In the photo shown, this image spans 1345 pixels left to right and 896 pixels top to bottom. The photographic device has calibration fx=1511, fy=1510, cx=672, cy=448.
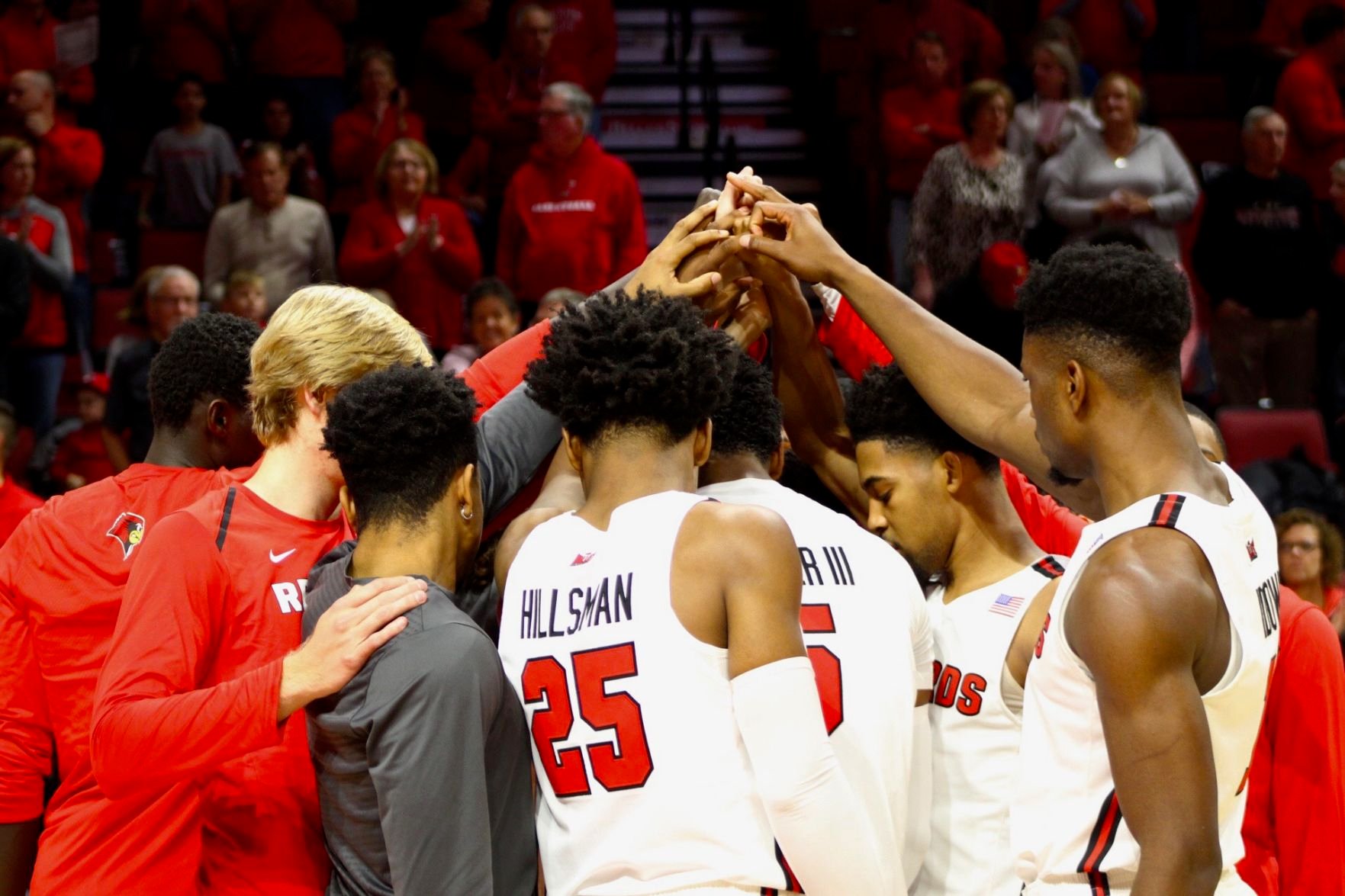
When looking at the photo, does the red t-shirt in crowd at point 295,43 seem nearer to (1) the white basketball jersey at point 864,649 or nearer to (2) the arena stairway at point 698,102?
(2) the arena stairway at point 698,102

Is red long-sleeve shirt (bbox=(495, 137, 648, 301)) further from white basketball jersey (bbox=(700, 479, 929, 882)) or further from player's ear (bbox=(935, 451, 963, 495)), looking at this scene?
white basketball jersey (bbox=(700, 479, 929, 882))

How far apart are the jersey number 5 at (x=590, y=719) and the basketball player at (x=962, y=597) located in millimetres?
739

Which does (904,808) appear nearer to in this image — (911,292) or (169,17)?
(911,292)

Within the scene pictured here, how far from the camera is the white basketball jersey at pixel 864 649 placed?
268 centimetres

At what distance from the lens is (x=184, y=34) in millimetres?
10219

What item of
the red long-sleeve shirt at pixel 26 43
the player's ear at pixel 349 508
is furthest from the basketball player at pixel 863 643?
the red long-sleeve shirt at pixel 26 43

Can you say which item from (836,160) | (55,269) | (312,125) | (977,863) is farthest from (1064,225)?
(977,863)

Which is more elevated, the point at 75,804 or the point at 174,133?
the point at 174,133

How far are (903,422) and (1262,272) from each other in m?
6.20

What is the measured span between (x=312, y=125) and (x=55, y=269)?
2241 mm

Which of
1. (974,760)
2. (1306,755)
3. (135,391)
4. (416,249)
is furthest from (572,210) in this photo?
(974,760)

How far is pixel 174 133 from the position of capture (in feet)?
31.5

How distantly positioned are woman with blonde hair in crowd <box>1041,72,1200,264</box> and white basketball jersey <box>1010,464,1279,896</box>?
635 cm

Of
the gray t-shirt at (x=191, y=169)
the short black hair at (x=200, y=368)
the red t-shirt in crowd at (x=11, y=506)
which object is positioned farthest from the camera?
the gray t-shirt at (x=191, y=169)
